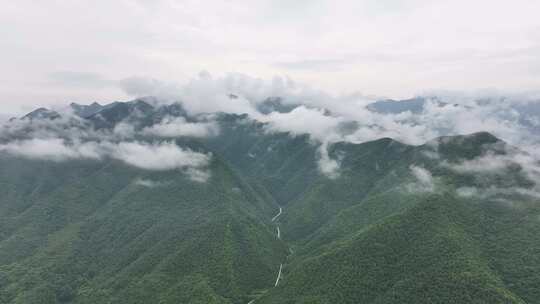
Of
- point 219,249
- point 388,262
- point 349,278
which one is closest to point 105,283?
point 219,249

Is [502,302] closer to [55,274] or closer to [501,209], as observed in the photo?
[501,209]

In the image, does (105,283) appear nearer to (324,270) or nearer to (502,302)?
(324,270)

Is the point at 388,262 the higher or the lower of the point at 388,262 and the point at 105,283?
the higher

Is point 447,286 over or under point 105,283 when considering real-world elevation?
over

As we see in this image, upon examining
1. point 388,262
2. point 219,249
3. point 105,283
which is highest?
point 388,262

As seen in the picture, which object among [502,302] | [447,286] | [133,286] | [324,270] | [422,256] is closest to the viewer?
[502,302]

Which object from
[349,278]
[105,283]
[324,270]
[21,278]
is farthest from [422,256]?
[21,278]

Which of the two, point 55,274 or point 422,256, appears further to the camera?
point 55,274

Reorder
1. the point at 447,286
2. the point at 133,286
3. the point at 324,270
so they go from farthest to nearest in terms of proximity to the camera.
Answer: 1. the point at 133,286
2. the point at 324,270
3. the point at 447,286

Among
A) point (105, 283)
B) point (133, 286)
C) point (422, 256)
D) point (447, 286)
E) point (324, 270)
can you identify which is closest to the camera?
point (447, 286)

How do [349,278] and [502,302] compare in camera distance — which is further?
[349,278]
